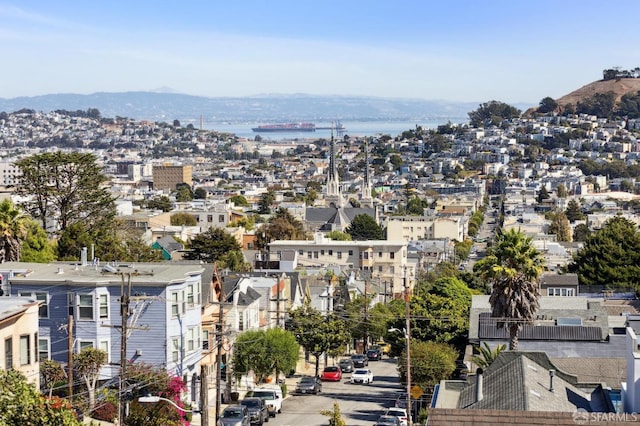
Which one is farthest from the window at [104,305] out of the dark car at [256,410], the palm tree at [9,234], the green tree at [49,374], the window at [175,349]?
the palm tree at [9,234]

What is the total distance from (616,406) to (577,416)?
239 inches

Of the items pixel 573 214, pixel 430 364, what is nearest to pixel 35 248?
pixel 430 364

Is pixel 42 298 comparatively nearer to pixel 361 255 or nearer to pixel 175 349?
pixel 175 349

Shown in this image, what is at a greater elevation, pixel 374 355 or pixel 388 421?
pixel 388 421

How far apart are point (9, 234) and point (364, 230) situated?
82.5m

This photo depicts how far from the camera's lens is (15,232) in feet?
141

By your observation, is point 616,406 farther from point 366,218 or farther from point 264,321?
point 366,218

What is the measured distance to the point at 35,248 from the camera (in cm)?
5097

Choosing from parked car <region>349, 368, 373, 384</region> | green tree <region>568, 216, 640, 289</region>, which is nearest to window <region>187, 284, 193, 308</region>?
parked car <region>349, 368, 373, 384</region>

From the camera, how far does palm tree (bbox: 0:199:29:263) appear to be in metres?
42.6

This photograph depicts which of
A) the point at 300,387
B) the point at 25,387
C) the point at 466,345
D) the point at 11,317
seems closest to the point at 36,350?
the point at 11,317

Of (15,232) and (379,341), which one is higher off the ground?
(15,232)

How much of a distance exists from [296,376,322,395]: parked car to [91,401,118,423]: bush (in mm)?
11291

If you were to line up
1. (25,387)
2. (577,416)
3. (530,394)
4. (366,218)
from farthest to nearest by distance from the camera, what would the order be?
(366,218) → (530,394) → (577,416) → (25,387)
